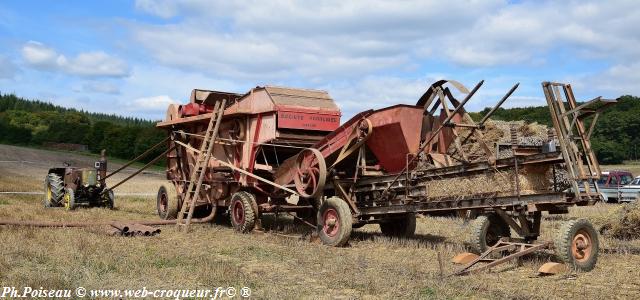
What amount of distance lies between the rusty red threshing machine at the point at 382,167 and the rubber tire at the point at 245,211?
2 cm

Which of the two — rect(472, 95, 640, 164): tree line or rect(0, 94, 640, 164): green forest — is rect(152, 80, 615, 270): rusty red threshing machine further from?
rect(472, 95, 640, 164): tree line

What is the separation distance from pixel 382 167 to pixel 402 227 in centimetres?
162

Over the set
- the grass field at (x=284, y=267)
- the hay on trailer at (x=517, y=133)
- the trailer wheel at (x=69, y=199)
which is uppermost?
the hay on trailer at (x=517, y=133)

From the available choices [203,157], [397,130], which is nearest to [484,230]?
[397,130]

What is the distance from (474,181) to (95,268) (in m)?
5.43

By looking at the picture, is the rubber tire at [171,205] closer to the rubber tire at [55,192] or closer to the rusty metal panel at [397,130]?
the rubber tire at [55,192]

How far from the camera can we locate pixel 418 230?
1365cm

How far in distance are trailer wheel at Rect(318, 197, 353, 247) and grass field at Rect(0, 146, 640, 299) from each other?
0.96ft

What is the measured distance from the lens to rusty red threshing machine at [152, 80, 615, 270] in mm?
8273

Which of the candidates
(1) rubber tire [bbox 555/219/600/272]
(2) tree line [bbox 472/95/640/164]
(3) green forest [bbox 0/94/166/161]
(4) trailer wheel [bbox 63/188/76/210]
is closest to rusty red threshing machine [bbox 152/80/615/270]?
(1) rubber tire [bbox 555/219/600/272]

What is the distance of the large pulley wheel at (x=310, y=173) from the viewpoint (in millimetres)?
10953

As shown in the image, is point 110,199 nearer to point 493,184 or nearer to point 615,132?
point 493,184

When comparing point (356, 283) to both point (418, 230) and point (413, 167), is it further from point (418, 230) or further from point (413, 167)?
point (418, 230)
